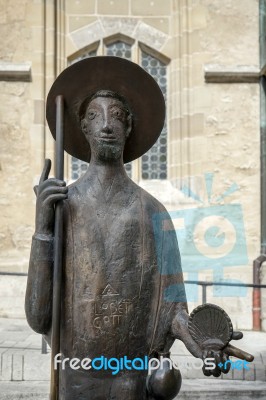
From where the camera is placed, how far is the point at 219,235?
8.34m

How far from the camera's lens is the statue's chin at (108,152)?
236 cm

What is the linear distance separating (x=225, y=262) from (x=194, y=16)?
3548mm

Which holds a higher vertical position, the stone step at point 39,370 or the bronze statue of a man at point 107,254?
the bronze statue of a man at point 107,254

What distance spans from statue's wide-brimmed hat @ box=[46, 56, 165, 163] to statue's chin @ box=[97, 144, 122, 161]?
185mm

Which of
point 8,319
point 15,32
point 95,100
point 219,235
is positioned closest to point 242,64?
point 219,235

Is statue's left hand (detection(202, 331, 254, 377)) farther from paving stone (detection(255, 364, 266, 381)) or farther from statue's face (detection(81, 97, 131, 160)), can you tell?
paving stone (detection(255, 364, 266, 381))

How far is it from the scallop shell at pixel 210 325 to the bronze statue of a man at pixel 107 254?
1.5 inches

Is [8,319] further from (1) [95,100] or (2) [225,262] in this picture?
(1) [95,100]

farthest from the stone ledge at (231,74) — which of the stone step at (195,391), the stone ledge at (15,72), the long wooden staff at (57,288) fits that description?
the long wooden staff at (57,288)

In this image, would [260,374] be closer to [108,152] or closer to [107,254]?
[107,254]

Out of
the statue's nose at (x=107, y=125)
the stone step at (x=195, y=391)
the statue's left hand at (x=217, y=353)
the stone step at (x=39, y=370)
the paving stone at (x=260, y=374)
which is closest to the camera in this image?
the statue's left hand at (x=217, y=353)

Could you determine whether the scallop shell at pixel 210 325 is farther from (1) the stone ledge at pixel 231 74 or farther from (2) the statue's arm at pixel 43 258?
(1) the stone ledge at pixel 231 74

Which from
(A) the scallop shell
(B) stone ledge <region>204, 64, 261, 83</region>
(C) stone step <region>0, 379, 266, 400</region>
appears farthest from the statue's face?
(B) stone ledge <region>204, 64, 261, 83</region>

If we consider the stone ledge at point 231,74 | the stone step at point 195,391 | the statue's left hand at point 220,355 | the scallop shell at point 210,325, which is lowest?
the stone step at point 195,391
